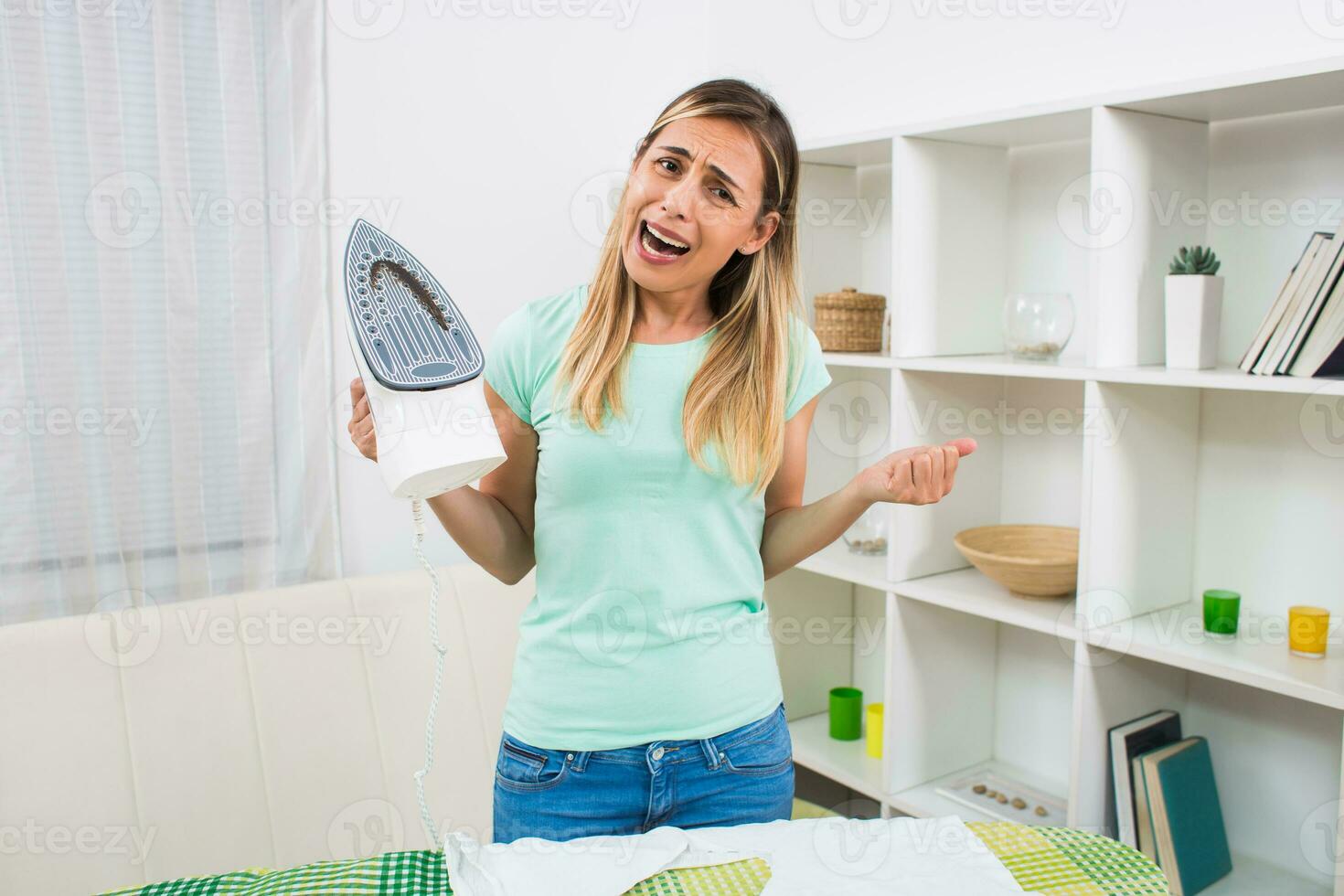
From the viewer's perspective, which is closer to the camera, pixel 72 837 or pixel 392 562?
pixel 72 837

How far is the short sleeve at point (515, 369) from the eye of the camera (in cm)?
128

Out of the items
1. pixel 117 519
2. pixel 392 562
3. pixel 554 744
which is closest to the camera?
pixel 554 744

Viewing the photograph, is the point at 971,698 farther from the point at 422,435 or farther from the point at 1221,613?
the point at 422,435

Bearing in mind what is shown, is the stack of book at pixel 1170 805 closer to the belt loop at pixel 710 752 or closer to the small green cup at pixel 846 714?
the small green cup at pixel 846 714

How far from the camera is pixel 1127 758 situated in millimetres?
1749

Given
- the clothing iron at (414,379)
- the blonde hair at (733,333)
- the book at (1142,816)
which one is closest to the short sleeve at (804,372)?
the blonde hair at (733,333)

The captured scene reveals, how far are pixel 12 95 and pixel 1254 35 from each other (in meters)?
1.91

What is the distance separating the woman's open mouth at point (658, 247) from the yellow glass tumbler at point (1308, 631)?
105 cm

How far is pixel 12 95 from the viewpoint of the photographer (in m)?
1.74

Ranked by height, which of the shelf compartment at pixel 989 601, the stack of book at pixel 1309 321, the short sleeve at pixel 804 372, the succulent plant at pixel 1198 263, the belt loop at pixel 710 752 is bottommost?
the belt loop at pixel 710 752

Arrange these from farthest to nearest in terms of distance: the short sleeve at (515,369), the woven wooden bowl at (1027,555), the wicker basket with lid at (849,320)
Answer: the wicker basket with lid at (849,320) < the woven wooden bowl at (1027,555) < the short sleeve at (515,369)

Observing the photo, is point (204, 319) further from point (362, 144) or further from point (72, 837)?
point (72, 837)

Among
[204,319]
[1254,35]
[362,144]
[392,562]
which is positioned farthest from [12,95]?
[1254,35]

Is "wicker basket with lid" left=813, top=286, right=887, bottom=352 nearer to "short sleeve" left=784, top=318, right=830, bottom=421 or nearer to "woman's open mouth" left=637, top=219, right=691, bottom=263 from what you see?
"short sleeve" left=784, top=318, right=830, bottom=421
